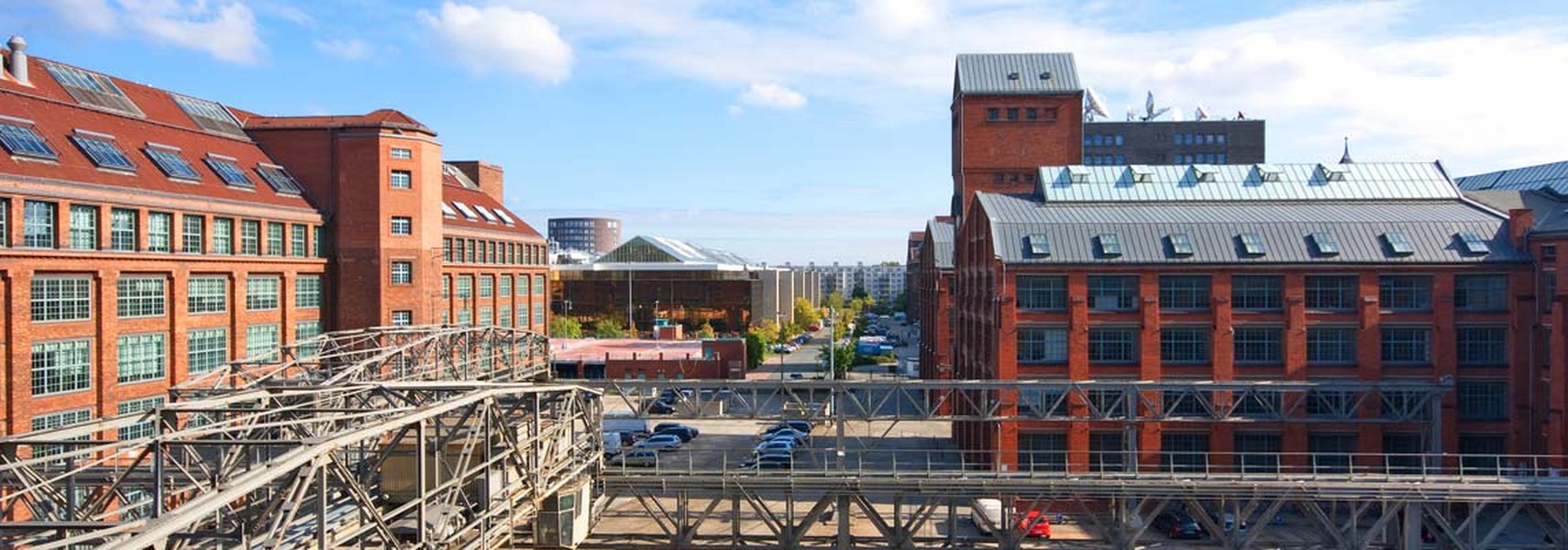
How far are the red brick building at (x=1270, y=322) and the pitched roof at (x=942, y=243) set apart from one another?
61.1 feet

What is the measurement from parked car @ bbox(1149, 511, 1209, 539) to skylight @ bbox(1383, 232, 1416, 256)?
13.1m

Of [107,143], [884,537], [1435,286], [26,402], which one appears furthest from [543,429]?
[1435,286]

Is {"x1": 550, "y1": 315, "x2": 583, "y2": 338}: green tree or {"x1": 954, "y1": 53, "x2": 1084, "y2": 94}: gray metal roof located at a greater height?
{"x1": 954, "y1": 53, "x2": 1084, "y2": 94}: gray metal roof

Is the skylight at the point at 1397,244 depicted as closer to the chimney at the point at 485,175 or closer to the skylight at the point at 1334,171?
the skylight at the point at 1334,171

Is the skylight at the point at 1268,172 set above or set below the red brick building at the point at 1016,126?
below

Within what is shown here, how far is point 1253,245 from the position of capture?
38.9 metres

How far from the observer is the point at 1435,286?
125 ft

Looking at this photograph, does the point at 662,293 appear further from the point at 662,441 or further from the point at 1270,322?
the point at 1270,322

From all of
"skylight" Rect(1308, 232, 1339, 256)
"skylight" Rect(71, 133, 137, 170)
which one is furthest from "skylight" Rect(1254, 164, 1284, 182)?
"skylight" Rect(71, 133, 137, 170)

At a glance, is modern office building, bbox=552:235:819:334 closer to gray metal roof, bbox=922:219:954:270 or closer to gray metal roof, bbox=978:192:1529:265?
gray metal roof, bbox=922:219:954:270

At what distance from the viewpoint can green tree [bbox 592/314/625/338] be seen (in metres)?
93.7

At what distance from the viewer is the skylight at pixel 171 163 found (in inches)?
1492

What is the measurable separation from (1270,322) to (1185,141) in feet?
211

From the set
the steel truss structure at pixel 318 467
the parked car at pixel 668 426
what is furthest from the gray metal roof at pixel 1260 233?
the parked car at pixel 668 426
